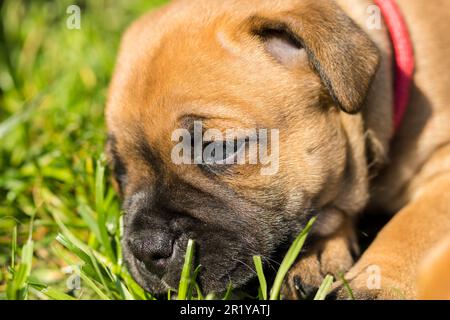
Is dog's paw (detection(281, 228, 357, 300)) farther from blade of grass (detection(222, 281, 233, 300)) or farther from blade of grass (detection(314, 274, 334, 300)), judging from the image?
blade of grass (detection(222, 281, 233, 300))

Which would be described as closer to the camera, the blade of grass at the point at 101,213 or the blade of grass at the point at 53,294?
the blade of grass at the point at 53,294

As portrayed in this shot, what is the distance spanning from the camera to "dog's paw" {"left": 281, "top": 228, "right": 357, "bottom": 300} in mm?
3182

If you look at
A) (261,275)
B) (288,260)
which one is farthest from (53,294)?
(288,260)

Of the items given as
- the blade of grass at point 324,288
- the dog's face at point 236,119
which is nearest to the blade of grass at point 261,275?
the dog's face at point 236,119

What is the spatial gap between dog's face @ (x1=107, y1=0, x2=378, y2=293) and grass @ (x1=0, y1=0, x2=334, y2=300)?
5.6 inches

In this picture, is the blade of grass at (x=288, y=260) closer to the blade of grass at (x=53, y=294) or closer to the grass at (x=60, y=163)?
the grass at (x=60, y=163)

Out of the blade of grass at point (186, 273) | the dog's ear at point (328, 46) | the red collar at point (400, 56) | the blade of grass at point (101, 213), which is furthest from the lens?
the red collar at point (400, 56)

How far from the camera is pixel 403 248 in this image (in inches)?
127

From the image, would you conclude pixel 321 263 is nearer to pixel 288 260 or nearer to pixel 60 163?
pixel 288 260

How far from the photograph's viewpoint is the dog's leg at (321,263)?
3.18 metres

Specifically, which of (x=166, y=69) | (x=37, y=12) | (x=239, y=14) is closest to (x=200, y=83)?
(x=166, y=69)

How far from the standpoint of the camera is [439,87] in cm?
374

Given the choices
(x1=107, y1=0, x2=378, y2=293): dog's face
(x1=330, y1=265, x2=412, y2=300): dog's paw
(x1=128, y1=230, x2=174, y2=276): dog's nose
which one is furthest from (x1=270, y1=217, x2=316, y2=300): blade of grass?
(x1=128, y1=230, x2=174, y2=276): dog's nose

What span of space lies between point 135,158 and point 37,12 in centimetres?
374
